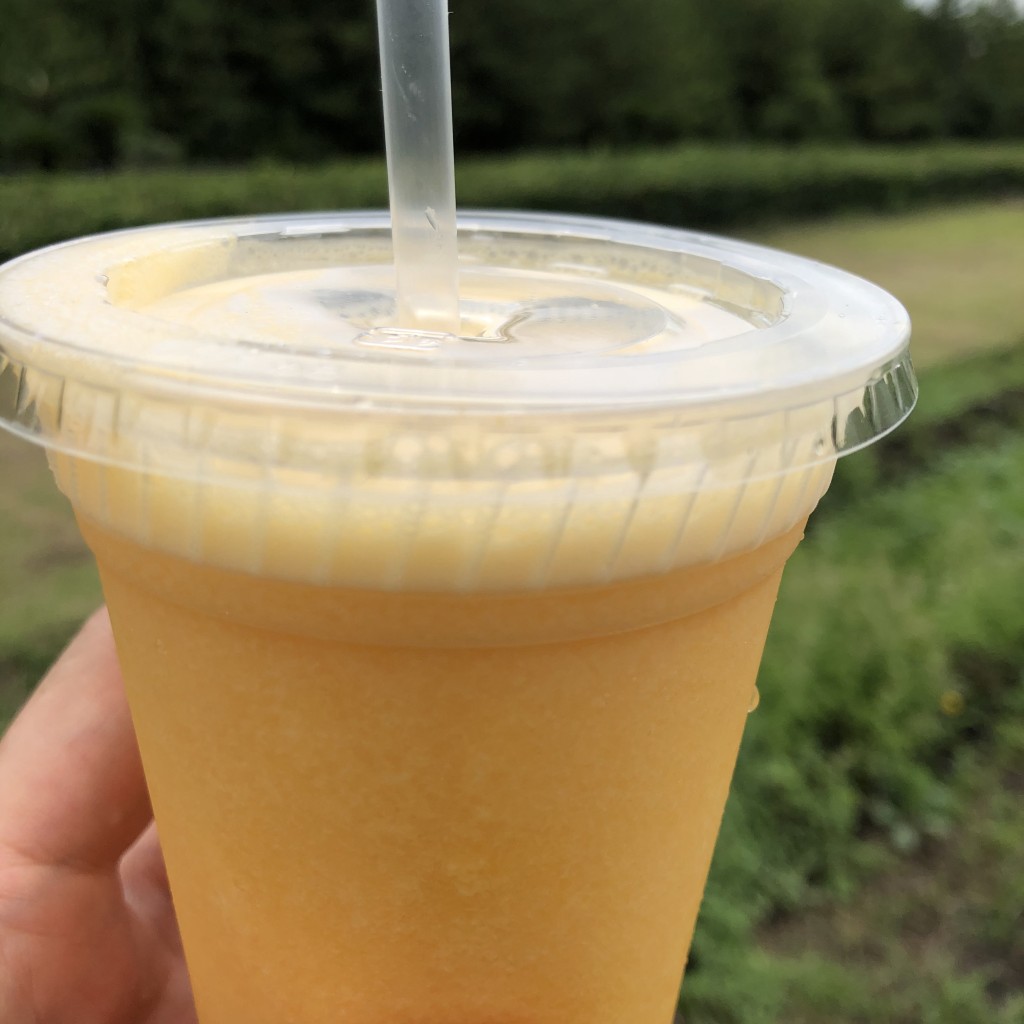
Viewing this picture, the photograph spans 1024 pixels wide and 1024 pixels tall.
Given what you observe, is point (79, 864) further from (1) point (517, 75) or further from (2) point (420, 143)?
(1) point (517, 75)

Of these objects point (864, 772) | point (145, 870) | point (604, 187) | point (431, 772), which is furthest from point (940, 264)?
point (431, 772)

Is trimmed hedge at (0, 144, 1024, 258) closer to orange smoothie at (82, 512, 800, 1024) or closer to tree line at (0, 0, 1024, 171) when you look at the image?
tree line at (0, 0, 1024, 171)

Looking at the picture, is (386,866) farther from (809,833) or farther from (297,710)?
(809,833)

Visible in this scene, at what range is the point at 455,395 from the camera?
43 cm

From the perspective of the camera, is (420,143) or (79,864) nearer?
(420,143)

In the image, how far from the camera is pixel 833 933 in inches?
69.0

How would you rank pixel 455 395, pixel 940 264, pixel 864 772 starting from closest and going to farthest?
pixel 455 395
pixel 864 772
pixel 940 264

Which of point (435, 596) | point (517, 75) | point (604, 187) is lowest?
point (604, 187)

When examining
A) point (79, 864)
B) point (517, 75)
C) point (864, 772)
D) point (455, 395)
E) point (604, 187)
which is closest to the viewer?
point (455, 395)

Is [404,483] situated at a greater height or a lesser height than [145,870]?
greater

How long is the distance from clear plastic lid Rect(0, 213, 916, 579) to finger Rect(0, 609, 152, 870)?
1.48 ft

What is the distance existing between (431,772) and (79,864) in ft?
1.89

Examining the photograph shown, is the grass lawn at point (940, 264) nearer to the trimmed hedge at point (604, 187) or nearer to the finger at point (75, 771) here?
the trimmed hedge at point (604, 187)

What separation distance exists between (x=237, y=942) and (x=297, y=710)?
0.20m
